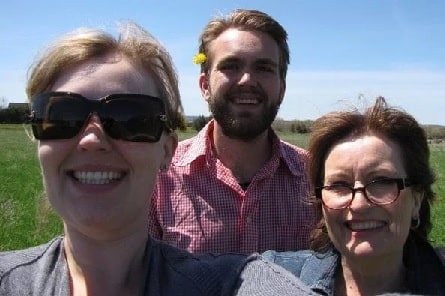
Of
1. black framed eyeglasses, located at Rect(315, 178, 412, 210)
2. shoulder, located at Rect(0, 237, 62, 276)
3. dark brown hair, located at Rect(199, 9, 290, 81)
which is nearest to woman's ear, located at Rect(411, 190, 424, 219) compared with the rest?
black framed eyeglasses, located at Rect(315, 178, 412, 210)

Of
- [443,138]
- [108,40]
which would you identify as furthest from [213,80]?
[443,138]

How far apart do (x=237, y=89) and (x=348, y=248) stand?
1.64 m

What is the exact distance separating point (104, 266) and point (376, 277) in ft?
4.98

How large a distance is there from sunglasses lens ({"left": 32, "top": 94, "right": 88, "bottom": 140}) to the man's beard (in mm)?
2280

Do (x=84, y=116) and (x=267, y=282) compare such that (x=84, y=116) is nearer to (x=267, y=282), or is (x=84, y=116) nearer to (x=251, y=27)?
(x=267, y=282)

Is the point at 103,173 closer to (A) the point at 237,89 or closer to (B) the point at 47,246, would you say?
(B) the point at 47,246

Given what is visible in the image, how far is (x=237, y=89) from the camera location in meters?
4.42

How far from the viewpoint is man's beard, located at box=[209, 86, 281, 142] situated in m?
4.36

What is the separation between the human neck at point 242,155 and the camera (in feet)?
14.4

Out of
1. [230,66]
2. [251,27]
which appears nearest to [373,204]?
[230,66]

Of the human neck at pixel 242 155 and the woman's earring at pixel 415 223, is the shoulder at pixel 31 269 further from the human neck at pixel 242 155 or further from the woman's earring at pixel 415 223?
the human neck at pixel 242 155

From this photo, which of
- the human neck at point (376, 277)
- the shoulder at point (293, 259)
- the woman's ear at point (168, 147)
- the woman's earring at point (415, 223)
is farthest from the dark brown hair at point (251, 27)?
the woman's ear at point (168, 147)

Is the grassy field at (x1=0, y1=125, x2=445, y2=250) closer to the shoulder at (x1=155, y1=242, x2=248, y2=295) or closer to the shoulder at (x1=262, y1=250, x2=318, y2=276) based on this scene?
the shoulder at (x1=155, y1=242, x2=248, y2=295)

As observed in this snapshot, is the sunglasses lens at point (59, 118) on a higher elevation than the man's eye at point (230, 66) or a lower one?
lower
